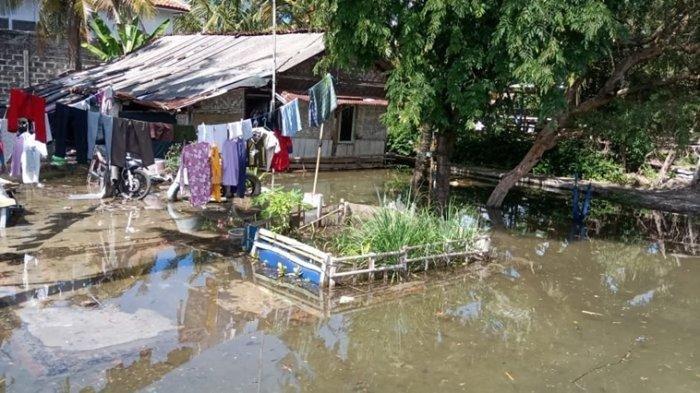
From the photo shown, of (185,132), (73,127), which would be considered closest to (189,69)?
(185,132)

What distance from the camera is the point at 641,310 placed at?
767cm

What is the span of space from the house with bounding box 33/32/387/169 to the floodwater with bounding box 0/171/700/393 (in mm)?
7451

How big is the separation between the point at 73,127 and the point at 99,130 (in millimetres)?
386

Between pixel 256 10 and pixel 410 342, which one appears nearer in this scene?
pixel 410 342

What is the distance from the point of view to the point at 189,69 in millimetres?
18125

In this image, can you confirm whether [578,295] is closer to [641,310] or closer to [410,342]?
[641,310]

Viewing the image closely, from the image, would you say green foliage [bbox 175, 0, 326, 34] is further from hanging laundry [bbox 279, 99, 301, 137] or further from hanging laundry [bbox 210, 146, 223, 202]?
hanging laundry [bbox 210, 146, 223, 202]

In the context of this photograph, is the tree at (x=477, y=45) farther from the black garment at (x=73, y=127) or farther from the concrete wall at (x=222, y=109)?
the concrete wall at (x=222, y=109)

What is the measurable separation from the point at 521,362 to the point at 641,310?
2.75 metres

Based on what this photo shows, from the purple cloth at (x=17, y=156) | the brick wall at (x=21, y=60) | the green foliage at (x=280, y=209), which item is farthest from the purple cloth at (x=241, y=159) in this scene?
the brick wall at (x=21, y=60)

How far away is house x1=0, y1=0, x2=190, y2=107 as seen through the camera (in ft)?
72.9

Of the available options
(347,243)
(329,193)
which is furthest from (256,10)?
(347,243)

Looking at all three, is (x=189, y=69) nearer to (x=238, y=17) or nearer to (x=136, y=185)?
(x=136, y=185)

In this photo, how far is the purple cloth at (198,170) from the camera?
9781mm
